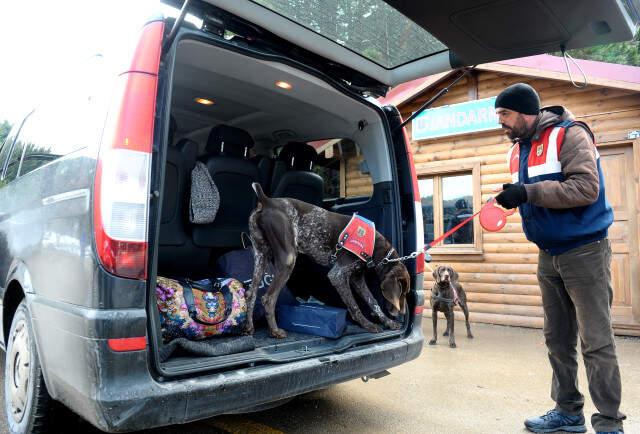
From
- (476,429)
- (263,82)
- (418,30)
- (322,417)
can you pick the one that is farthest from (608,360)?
(263,82)

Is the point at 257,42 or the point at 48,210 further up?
the point at 257,42

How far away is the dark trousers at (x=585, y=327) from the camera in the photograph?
244 cm

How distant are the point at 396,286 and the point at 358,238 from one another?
431 millimetres

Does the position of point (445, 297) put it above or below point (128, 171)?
below

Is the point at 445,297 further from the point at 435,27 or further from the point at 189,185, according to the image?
the point at 435,27

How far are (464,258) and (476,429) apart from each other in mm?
4681

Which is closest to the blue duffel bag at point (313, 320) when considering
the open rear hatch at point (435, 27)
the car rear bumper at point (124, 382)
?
the car rear bumper at point (124, 382)

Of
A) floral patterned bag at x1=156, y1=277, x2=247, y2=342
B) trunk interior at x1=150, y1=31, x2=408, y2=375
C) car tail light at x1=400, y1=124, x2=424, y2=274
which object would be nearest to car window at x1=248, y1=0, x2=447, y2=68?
trunk interior at x1=150, y1=31, x2=408, y2=375

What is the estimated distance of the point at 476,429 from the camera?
112 inches

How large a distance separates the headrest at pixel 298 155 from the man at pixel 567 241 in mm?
1942

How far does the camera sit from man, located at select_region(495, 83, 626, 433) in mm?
2465

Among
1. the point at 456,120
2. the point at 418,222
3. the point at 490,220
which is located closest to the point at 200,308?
the point at 418,222

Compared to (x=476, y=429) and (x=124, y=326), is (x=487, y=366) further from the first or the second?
(x=124, y=326)

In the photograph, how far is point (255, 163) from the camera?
12.8ft
